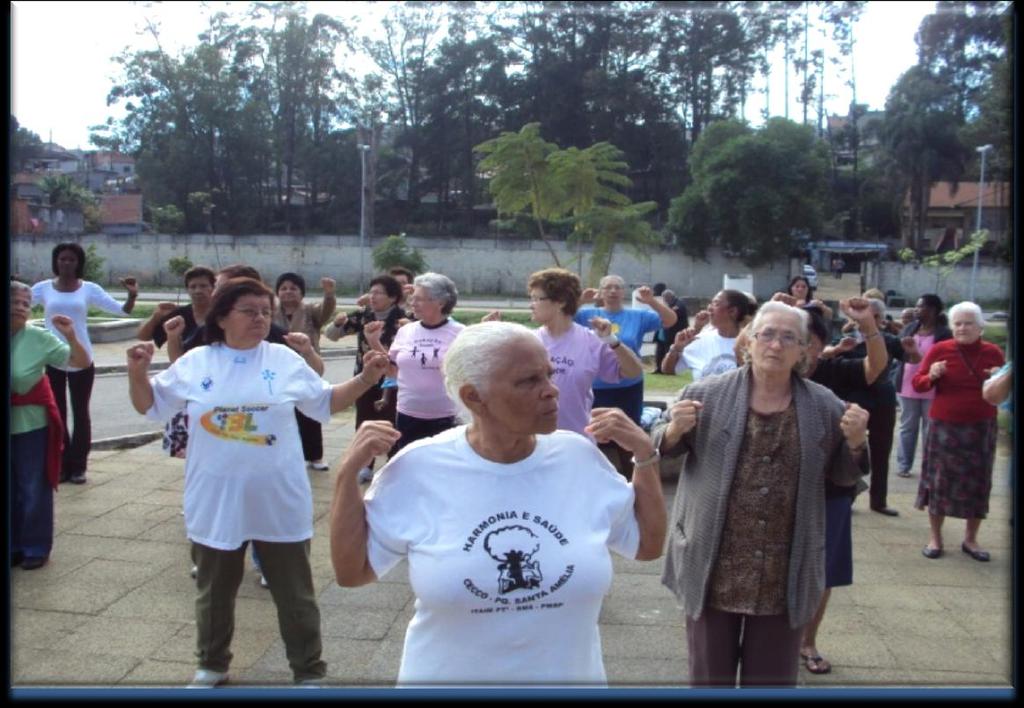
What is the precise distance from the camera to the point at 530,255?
40.8m

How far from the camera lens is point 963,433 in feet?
18.3

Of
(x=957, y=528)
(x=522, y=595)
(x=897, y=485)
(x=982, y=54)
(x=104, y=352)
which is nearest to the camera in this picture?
(x=522, y=595)

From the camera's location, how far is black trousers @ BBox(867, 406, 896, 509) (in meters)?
6.54

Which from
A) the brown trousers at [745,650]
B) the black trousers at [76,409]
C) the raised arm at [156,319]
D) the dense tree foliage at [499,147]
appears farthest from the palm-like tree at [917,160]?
the brown trousers at [745,650]

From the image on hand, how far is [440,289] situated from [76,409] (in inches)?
122

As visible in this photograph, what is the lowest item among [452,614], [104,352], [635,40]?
[104,352]

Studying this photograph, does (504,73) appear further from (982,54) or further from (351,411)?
(982,54)

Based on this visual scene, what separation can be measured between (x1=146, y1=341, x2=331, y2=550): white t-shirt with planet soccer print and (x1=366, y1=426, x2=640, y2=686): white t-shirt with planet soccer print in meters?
1.42

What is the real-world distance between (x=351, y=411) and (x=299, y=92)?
855 inches

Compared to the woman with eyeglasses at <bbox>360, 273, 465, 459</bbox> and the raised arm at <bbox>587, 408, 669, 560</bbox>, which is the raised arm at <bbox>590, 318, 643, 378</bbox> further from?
the raised arm at <bbox>587, 408, 669, 560</bbox>

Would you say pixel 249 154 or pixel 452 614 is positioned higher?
pixel 249 154

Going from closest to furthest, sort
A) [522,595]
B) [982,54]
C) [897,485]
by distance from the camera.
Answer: [522,595], [982,54], [897,485]

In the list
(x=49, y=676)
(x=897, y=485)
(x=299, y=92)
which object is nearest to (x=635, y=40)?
(x=897, y=485)

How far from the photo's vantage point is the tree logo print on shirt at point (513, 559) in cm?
209
